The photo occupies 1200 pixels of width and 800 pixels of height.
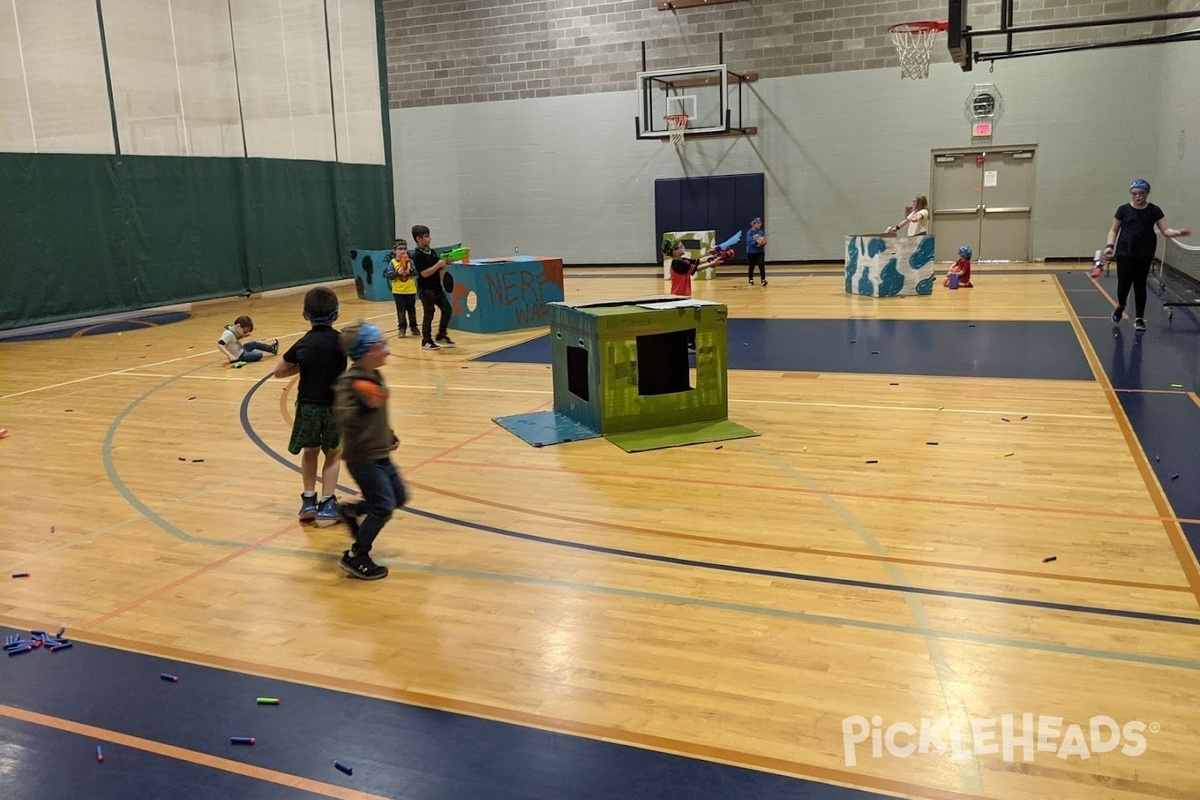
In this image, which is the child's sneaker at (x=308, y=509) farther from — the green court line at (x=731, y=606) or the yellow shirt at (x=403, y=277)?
the yellow shirt at (x=403, y=277)

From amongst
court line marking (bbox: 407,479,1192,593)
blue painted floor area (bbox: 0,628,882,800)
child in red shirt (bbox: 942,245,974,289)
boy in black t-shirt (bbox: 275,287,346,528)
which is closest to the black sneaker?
boy in black t-shirt (bbox: 275,287,346,528)

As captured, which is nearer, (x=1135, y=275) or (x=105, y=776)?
(x=105, y=776)

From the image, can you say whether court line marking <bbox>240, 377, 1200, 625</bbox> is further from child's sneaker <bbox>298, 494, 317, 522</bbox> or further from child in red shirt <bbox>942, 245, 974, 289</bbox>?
child in red shirt <bbox>942, 245, 974, 289</bbox>

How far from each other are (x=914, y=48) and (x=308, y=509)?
59.4 ft

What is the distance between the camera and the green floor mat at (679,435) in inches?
274

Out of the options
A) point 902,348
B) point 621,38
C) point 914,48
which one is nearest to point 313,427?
point 902,348

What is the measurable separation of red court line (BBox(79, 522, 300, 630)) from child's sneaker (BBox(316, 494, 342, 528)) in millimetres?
145

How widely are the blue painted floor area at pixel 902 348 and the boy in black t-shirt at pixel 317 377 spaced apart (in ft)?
17.6

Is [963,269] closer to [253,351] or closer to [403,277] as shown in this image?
[403,277]

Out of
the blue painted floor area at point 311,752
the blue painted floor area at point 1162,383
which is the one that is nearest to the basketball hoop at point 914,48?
the blue painted floor area at point 1162,383

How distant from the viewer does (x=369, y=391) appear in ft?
14.4

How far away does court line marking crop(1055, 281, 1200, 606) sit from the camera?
4.46 metres

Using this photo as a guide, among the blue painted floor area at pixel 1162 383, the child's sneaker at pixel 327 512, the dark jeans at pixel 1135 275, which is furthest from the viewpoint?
the dark jeans at pixel 1135 275

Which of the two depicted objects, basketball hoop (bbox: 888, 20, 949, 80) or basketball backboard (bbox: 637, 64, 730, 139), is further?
basketball backboard (bbox: 637, 64, 730, 139)
